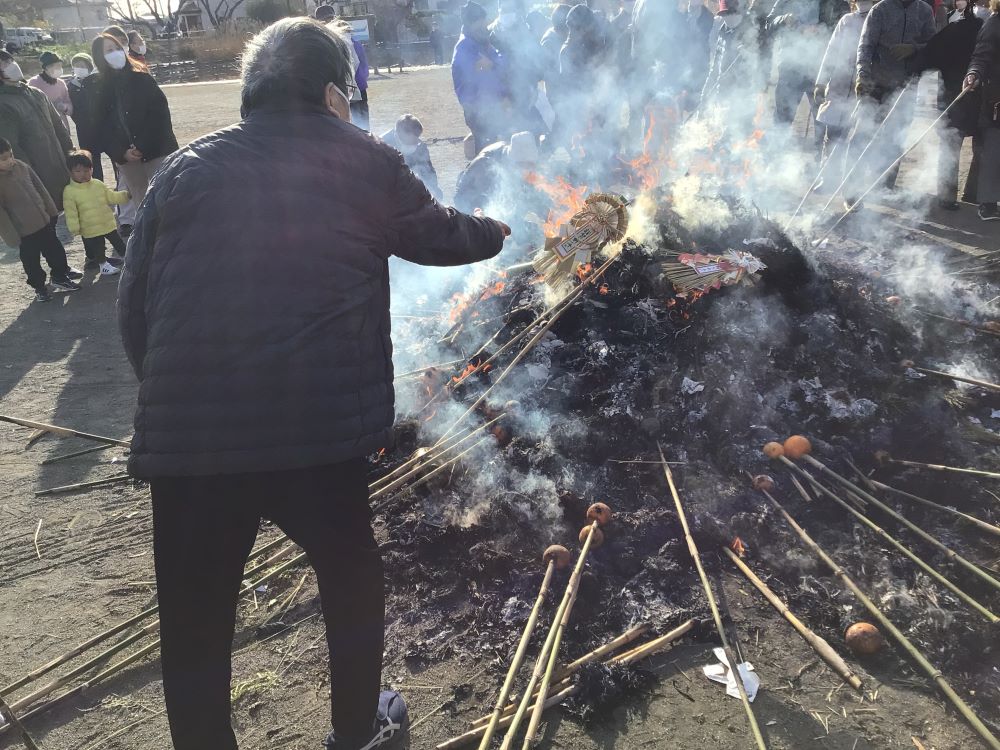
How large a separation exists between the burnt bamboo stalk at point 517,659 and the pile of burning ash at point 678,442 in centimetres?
12

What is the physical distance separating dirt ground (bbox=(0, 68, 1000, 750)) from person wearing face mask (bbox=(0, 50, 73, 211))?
467 cm

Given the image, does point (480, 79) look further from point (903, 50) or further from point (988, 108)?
point (988, 108)

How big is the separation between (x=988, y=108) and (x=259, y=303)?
8420 mm

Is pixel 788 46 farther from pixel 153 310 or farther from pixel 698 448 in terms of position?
Result: pixel 153 310

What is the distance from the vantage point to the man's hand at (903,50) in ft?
24.9

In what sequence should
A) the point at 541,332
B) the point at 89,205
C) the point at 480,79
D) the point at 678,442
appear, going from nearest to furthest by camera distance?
the point at 678,442, the point at 541,332, the point at 89,205, the point at 480,79

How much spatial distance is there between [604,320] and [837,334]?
1610 mm

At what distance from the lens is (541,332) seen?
464 centimetres

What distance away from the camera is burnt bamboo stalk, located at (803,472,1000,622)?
9.48 ft

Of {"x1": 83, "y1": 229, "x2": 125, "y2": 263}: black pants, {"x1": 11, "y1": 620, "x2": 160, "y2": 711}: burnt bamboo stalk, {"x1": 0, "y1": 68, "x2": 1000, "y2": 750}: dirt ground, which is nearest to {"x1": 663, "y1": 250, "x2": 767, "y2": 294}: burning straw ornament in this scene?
{"x1": 0, "y1": 68, "x2": 1000, "y2": 750}: dirt ground

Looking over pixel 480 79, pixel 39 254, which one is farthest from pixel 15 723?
pixel 480 79

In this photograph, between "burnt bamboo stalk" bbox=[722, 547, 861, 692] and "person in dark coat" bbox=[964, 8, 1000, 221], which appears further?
"person in dark coat" bbox=[964, 8, 1000, 221]

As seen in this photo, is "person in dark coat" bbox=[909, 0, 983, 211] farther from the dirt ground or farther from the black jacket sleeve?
the black jacket sleeve

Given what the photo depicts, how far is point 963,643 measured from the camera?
2.89 metres
